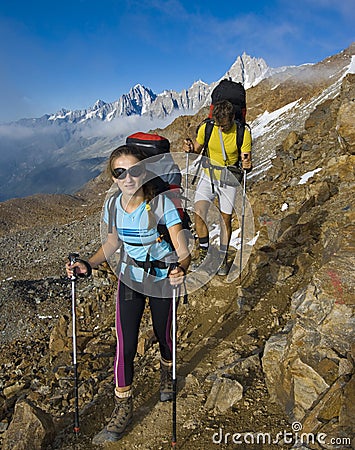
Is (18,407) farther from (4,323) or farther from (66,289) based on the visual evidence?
(66,289)

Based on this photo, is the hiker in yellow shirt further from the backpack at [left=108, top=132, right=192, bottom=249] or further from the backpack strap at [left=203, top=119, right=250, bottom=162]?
the backpack at [left=108, top=132, right=192, bottom=249]

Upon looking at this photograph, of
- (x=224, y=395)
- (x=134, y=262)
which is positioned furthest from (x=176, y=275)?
(x=224, y=395)

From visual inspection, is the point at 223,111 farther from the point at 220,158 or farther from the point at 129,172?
the point at 129,172

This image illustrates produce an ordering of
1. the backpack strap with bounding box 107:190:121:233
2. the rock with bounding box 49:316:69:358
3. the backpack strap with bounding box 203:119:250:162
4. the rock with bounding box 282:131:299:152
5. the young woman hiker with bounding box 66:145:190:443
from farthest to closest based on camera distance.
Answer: the rock with bounding box 282:131:299:152, the rock with bounding box 49:316:69:358, the backpack strap with bounding box 203:119:250:162, the backpack strap with bounding box 107:190:121:233, the young woman hiker with bounding box 66:145:190:443

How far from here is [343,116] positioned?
30.3 ft

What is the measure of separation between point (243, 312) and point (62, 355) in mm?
4165

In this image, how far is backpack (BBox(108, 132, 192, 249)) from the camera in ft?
12.1

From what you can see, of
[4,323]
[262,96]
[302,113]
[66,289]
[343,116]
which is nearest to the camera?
[343,116]

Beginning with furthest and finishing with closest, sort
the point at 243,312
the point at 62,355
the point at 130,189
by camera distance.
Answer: the point at 62,355 < the point at 243,312 < the point at 130,189

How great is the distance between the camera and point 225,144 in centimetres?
633

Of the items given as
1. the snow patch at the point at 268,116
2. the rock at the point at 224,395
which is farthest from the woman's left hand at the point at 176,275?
the snow patch at the point at 268,116

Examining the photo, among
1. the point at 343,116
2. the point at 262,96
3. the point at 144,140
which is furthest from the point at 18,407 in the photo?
the point at 262,96

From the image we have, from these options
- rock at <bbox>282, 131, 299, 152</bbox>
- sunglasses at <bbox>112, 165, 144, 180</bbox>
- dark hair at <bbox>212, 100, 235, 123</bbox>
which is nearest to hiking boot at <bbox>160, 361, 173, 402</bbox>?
sunglasses at <bbox>112, 165, 144, 180</bbox>

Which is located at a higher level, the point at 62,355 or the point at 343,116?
the point at 343,116
